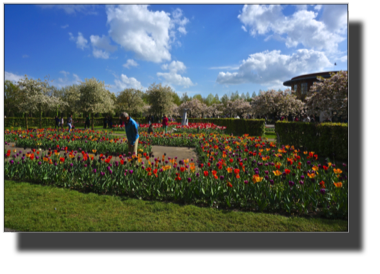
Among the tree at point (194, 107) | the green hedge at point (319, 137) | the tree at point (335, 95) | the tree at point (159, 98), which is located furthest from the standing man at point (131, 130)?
the tree at point (194, 107)

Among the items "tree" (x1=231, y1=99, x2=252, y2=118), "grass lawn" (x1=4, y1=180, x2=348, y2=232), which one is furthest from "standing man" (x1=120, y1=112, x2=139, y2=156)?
"tree" (x1=231, y1=99, x2=252, y2=118)

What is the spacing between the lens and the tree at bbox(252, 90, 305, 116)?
2228 cm

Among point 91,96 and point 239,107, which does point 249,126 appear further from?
point 239,107

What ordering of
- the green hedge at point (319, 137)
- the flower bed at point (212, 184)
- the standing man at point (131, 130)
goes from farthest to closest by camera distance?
the green hedge at point (319, 137) < the standing man at point (131, 130) < the flower bed at point (212, 184)

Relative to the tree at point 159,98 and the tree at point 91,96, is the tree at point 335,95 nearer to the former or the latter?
the tree at point 91,96

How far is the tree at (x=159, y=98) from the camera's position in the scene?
112ft

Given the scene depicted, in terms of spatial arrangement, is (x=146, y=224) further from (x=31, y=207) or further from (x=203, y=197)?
(x=31, y=207)

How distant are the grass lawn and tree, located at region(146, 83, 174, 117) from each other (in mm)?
30957

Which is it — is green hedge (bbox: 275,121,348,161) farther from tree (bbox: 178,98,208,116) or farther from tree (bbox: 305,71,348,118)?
tree (bbox: 178,98,208,116)

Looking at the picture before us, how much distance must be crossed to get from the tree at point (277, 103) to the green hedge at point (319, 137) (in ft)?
43.9

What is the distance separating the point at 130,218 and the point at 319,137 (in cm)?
759

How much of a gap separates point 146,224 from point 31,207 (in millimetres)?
2134

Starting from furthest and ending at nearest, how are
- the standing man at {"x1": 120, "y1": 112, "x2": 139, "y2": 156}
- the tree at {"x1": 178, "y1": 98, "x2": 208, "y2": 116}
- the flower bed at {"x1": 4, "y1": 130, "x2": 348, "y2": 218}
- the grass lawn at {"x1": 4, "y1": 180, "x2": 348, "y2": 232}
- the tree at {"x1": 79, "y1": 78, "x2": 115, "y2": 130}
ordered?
1. the tree at {"x1": 178, "y1": 98, "x2": 208, "y2": 116}
2. the tree at {"x1": 79, "y1": 78, "x2": 115, "y2": 130}
3. the standing man at {"x1": 120, "y1": 112, "x2": 139, "y2": 156}
4. the flower bed at {"x1": 4, "y1": 130, "x2": 348, "y2": 218}
5. the grass lawn at {"x1": 4, "y1": 180, "x2": 348, "y2": 232}
